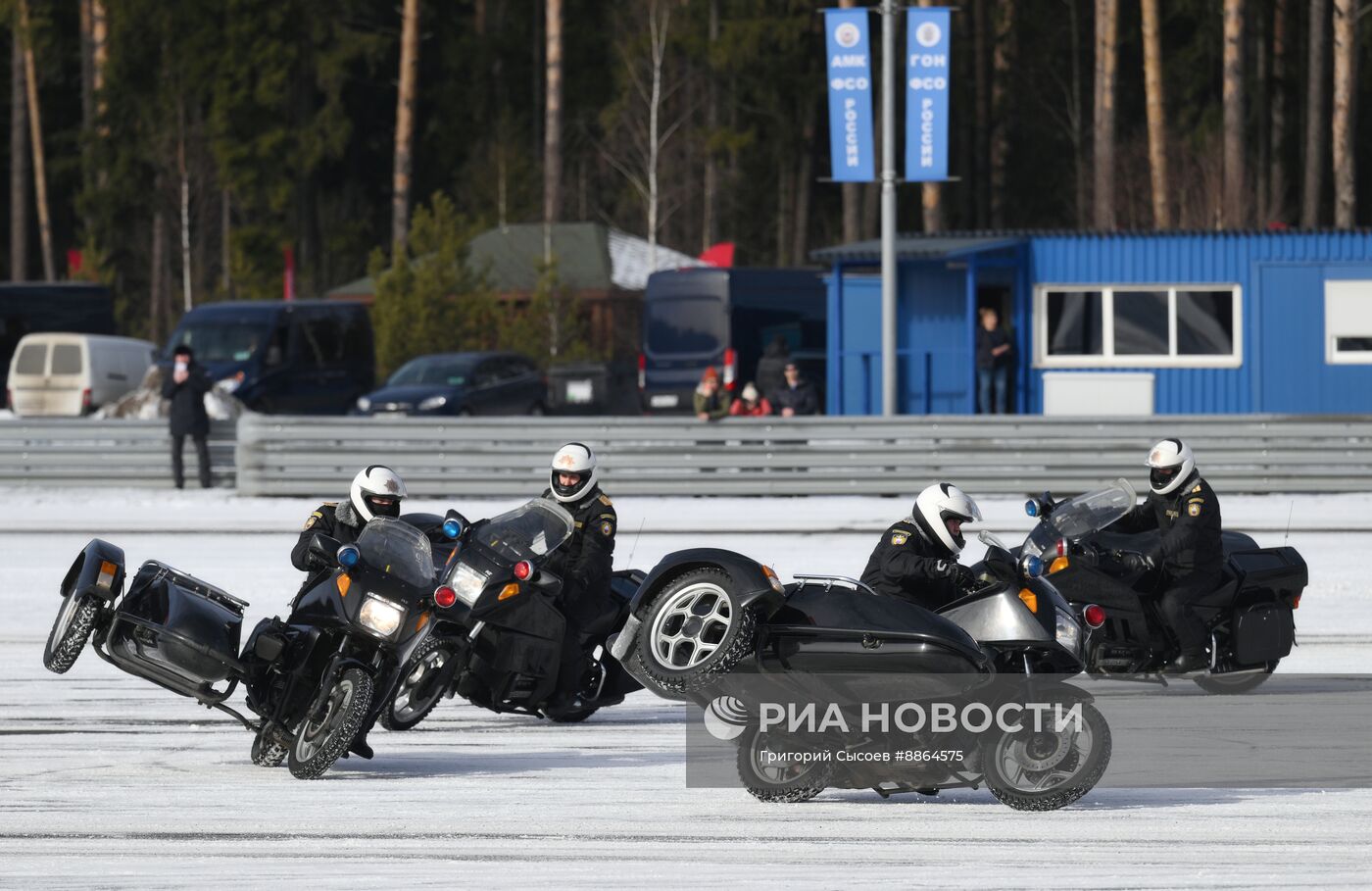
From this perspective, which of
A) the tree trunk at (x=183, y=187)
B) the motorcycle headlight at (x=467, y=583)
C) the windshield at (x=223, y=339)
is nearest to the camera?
the motorcycle headlight at (x=467, y=583)

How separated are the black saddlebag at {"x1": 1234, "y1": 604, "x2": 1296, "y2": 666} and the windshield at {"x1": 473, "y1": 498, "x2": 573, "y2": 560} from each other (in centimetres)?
349

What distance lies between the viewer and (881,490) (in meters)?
22.4

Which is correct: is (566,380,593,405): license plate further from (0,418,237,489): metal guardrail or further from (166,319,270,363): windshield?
(0,418,237,489): metal guardrail

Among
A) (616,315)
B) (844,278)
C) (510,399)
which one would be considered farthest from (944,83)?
(616,315)

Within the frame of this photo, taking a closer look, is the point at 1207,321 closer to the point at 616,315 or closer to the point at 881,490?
the point at 881,490

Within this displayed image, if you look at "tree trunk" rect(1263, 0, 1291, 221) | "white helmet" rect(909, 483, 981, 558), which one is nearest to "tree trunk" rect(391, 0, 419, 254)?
"tree trunk" rect(1263, 0, 1291, 221)

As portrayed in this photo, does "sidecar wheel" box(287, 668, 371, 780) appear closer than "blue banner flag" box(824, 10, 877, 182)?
Yes

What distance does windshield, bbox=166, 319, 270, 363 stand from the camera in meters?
30.2

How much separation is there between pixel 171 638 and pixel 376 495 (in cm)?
121

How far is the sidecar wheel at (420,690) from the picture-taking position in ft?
29.8

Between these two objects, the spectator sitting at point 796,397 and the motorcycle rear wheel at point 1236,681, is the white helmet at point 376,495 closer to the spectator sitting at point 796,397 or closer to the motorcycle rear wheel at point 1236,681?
the motorcycle rear wheel at point 1236,681

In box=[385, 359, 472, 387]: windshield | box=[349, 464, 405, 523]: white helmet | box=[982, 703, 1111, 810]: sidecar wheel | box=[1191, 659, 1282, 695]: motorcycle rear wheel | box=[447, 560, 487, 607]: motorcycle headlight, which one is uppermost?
box=[349, 464, 405, 523]: white helmet

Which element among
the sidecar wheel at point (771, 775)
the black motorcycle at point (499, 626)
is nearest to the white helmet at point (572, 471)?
the black motorcycle at point (499, 626)

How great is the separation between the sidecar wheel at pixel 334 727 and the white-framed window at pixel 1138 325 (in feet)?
69.1
